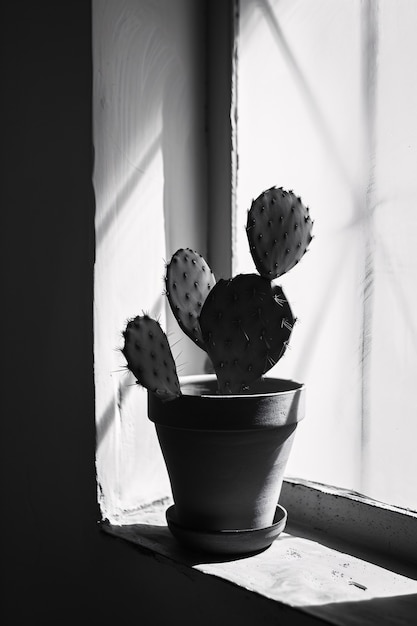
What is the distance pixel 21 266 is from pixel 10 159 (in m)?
0.21

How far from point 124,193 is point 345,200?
1.25 ft

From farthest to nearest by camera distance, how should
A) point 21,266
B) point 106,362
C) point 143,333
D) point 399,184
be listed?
point 21,266, point 106,362, point 399,184, point 143,333

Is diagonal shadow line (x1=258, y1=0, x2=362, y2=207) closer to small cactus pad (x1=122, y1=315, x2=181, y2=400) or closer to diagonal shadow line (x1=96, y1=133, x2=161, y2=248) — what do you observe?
diagonal shadow line (x1=96, y1=133, x2=161, y2=248)

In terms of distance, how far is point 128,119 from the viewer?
1177 mm

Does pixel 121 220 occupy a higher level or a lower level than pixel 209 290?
higher

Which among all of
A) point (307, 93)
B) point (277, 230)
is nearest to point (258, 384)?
point (277, 230)

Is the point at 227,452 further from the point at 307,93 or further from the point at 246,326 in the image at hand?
the point at 307,93

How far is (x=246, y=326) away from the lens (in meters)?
0.99

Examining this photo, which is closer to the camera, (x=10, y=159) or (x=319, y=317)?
(x=319, y=317)

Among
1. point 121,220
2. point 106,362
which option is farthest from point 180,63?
point 106,362

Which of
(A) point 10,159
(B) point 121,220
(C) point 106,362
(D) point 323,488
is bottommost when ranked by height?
(D) point 323,488

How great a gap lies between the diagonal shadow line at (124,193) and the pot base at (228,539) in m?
0.50

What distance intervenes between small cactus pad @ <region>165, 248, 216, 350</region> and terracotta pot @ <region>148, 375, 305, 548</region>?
0.13 meters

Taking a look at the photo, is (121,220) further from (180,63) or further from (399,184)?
(399,184)
